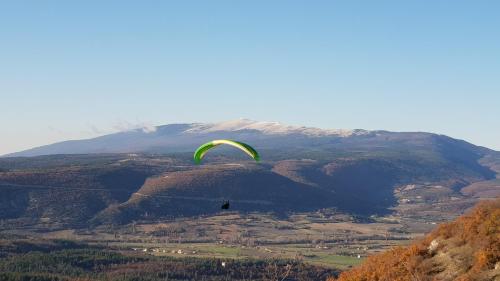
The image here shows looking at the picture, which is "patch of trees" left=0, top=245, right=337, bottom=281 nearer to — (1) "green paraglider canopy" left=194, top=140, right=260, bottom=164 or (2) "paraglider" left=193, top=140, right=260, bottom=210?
(2) "paraglider" left=193, top=140, right=260, bottom=210

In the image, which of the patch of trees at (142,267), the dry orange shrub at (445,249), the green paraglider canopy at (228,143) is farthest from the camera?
the patch of trees at (142,267)

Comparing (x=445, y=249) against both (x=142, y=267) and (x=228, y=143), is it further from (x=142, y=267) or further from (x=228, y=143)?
(x=142, y=267)

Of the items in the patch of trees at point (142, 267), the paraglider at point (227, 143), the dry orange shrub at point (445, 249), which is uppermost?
the paraglider at point (227, 143)

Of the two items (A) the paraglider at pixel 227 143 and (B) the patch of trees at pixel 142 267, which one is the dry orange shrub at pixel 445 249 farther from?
(B) the patch of trees at pixel 142 267

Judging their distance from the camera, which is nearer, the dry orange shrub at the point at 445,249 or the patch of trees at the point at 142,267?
the dry orange shrub at the point at 445,249

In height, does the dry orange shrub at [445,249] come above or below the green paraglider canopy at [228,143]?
below

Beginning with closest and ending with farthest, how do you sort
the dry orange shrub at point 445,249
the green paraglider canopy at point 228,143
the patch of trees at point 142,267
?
1. the dry orange shrub at point 445,249
2. the green paraglider canopy at point 228,143
3. the patch of trees at point 142,267

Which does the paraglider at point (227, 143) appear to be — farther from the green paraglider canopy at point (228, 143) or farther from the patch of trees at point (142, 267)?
the patch of trees at point (142, 267)

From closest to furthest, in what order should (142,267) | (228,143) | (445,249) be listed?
(445,249)
(228,143)
(142,267)

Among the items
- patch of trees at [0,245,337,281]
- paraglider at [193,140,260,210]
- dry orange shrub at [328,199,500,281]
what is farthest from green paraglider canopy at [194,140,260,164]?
patch of trees at [0,245,337,281]

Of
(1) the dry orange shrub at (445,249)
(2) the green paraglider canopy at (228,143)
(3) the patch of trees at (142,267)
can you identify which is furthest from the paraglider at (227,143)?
(3) the patch of trees at (142,267)

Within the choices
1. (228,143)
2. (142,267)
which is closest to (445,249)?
(228,143)
